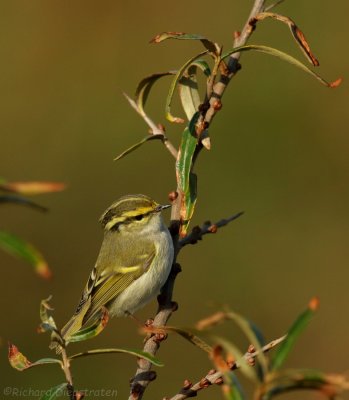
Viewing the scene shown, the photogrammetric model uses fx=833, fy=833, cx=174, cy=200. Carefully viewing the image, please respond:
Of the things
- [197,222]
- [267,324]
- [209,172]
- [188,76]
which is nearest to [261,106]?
[209,172]

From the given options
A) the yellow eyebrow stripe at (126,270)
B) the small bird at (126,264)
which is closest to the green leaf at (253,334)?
the small bird at (126,264)

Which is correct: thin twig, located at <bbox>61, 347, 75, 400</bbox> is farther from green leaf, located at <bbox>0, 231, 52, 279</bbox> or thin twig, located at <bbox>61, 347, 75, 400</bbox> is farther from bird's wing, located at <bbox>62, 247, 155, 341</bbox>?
bird's wing, located at <bbox>62, 247, 155, 341</bbox>

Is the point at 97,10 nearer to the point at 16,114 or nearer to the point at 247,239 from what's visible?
the point at 16,114

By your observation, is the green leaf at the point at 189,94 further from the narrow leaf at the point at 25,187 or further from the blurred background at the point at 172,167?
the blurred background at the point at 172,167

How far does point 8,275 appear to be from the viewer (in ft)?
22.1

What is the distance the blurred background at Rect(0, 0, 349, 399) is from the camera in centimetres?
640

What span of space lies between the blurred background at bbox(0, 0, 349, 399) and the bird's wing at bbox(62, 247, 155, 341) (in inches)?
77.8

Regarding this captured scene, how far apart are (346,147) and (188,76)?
15.4 ft

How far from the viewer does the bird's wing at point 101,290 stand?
3855mm

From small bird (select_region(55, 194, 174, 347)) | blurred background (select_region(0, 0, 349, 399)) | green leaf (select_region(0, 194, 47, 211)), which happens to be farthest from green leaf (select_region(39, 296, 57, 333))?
blurred background (select_region(0, 0, 349, 399))

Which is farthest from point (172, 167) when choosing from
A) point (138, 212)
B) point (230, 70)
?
point (230, 70)

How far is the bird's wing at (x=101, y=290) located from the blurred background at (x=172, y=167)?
77.8 inches

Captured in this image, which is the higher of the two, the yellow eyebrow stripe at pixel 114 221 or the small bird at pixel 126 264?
the yellow eyebrow stripe at pixel 114 221

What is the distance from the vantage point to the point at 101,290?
13.0 feet
